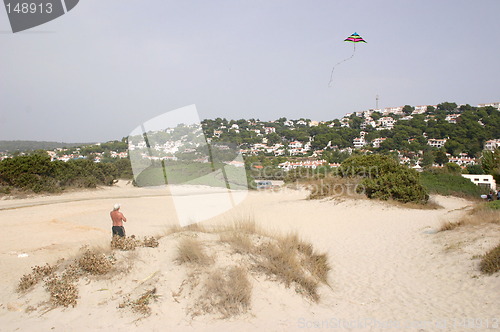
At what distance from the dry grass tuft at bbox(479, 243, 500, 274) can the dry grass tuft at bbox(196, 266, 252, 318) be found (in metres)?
4.73

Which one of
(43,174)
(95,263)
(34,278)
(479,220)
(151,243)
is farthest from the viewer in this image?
(43,174)

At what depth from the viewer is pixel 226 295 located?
5.35 m

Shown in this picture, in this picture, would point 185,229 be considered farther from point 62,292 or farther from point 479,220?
point 479,220

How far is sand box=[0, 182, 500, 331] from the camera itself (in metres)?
5.05

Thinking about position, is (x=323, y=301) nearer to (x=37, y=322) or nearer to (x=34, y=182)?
(x=37, y=322)

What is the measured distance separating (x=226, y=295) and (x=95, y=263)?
2274 mm

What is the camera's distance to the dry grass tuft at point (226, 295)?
521 centimetres

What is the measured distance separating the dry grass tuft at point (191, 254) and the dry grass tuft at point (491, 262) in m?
5.37

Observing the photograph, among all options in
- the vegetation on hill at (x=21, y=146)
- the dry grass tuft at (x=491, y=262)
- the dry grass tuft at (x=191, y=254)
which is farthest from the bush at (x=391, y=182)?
the vegetation on hill at (x=21, y=146)

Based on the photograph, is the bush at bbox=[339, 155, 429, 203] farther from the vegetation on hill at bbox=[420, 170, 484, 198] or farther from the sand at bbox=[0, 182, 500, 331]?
the vegetation on hill at bbox=[420, 170, 484, 198]

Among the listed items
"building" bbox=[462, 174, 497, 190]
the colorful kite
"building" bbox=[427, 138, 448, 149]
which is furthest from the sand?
"building" bbox=[427, 138, 448, 149]

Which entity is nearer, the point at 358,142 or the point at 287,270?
the point at 287,270

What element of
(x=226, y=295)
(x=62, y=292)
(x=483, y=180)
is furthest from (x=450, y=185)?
(x=62, y=292)

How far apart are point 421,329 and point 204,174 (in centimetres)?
2897
